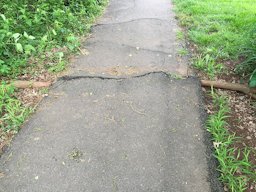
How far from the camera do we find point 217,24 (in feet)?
17.2

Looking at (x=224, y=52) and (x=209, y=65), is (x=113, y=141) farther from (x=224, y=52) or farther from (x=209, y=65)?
(x=224, y=52)

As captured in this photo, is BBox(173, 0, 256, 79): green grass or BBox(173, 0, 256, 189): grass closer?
BBox(173, 0, 256, 189): grass

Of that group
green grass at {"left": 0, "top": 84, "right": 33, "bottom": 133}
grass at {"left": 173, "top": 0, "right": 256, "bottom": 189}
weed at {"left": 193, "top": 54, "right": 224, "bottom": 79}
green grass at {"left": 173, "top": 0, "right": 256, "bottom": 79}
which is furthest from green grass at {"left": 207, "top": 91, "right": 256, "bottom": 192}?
green grass at {"left": 0, "top": 84, "right": 33, "bottom": 133}

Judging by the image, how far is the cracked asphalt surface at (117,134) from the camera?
2.41 m

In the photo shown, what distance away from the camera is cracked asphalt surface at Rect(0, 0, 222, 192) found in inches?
95.0

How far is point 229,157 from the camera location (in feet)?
8.65

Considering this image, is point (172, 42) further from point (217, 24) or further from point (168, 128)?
point (168, 128)

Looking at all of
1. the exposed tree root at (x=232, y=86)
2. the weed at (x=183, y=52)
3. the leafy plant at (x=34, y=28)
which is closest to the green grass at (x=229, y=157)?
the exposed tree root at (x=232, y=86)

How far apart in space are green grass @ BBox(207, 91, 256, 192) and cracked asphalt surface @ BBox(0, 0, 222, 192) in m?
0.09

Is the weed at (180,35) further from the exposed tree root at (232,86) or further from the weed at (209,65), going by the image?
the exposed tree root at (232,86)

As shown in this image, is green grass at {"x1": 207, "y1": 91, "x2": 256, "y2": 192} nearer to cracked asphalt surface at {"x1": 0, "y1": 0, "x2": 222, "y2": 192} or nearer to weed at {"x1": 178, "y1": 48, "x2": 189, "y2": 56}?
cracked asphalt surface at {"x1": 0, "y1": 0, "x2": 222, "y2": 192}

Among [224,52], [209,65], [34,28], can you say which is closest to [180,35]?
[224,52]

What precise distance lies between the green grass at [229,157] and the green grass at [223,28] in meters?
1.11

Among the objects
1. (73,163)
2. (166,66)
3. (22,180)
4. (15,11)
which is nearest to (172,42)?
→ (166,66)
